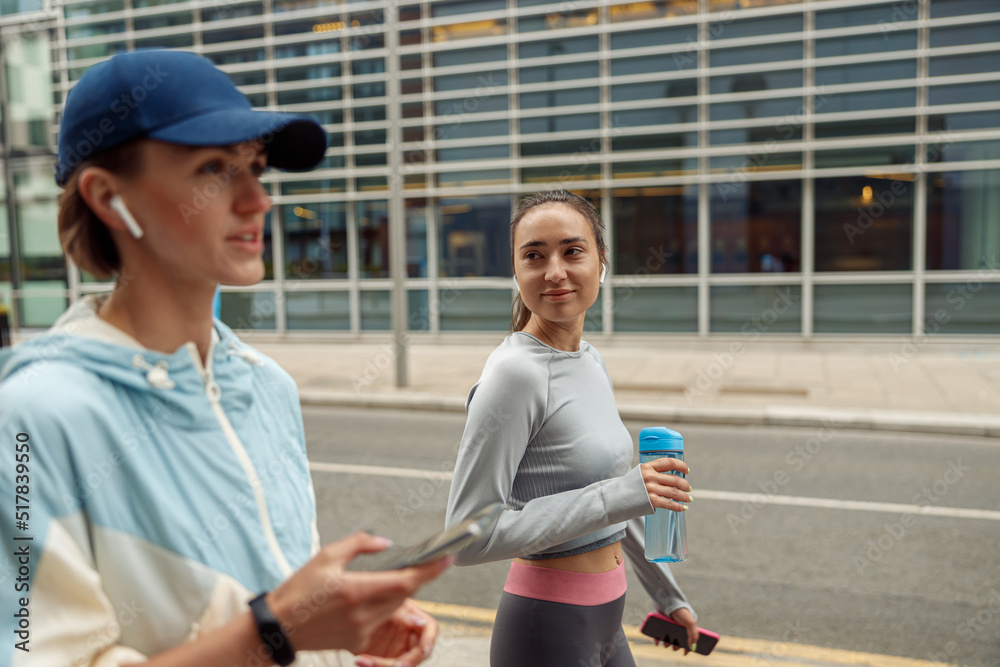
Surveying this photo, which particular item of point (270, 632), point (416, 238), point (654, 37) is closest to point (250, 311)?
point (416, 238)

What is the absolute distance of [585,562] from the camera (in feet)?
6.91

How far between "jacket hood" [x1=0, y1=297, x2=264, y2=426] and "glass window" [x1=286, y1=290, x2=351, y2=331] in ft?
50.3

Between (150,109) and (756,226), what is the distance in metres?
14.1

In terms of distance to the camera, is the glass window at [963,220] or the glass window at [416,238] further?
the glass window at [416,238]

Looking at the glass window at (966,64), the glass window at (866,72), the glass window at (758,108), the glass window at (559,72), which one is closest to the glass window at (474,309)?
the glass window at (559,72)

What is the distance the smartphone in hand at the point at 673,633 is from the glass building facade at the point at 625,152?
10.7 m

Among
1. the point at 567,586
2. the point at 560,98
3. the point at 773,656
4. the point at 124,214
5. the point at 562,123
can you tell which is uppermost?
the point at 560,98

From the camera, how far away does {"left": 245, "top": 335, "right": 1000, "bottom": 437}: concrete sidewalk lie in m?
8.88

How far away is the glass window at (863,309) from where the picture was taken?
1358cm

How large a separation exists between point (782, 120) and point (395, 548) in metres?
11.5

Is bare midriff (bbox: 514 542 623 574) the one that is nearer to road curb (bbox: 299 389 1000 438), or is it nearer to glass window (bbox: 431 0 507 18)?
road curb (bbox: 299 389 1000 438)

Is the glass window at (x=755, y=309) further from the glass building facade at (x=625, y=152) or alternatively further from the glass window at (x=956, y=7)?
the glass window at (x=956, y=7)

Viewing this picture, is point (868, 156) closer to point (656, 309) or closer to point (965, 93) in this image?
point (965, 93)

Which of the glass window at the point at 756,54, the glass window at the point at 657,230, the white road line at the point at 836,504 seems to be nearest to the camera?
the white road line at the point at 836,504
